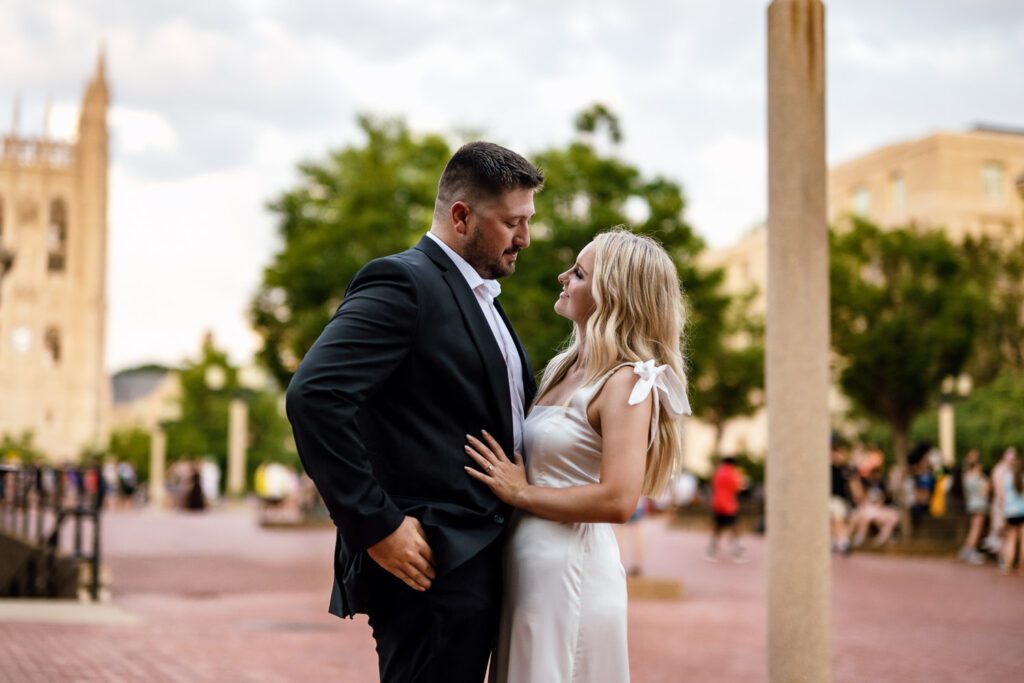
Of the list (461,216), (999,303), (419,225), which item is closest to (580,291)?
(461,216)

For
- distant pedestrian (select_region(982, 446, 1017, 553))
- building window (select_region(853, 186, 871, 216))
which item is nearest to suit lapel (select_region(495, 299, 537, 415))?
distant pedestrian (select_region(982, 446, 1017, 553))

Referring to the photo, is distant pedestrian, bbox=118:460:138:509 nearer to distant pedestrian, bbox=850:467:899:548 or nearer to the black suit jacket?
distant pedestrian, bbox=850:467:899:548

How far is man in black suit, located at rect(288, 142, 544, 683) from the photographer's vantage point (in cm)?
296

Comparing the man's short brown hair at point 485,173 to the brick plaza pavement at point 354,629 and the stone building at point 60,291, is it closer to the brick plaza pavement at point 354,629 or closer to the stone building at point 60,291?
the brick plaza pavement at point 354,629

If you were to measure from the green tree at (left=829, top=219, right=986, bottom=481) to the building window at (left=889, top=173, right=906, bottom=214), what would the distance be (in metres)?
26.3

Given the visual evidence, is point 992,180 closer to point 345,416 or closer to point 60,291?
point 345,416

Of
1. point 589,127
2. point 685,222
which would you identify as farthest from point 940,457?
point 589,127

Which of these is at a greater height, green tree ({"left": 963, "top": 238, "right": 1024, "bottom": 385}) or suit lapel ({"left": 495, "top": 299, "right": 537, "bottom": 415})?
green tree ({"left": 963, "top": 238, "right": 1024, "bottom": 385})

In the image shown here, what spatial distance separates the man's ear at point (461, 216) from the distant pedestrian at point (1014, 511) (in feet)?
55.1

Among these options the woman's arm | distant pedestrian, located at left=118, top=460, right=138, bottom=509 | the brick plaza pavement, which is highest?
the woman's arm

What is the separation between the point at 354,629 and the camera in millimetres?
11250

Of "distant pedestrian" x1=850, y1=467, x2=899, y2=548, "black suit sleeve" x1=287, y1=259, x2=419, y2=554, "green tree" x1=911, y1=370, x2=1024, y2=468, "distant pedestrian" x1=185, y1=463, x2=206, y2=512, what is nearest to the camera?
"black suit sleeve" x1=287, y1=259, x2=419, y2=554

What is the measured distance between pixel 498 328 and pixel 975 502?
63.6 ft

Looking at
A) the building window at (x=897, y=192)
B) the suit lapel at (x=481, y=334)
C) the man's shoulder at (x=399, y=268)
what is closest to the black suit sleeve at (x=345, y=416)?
the man's shoulder at (x=399, y=268)
